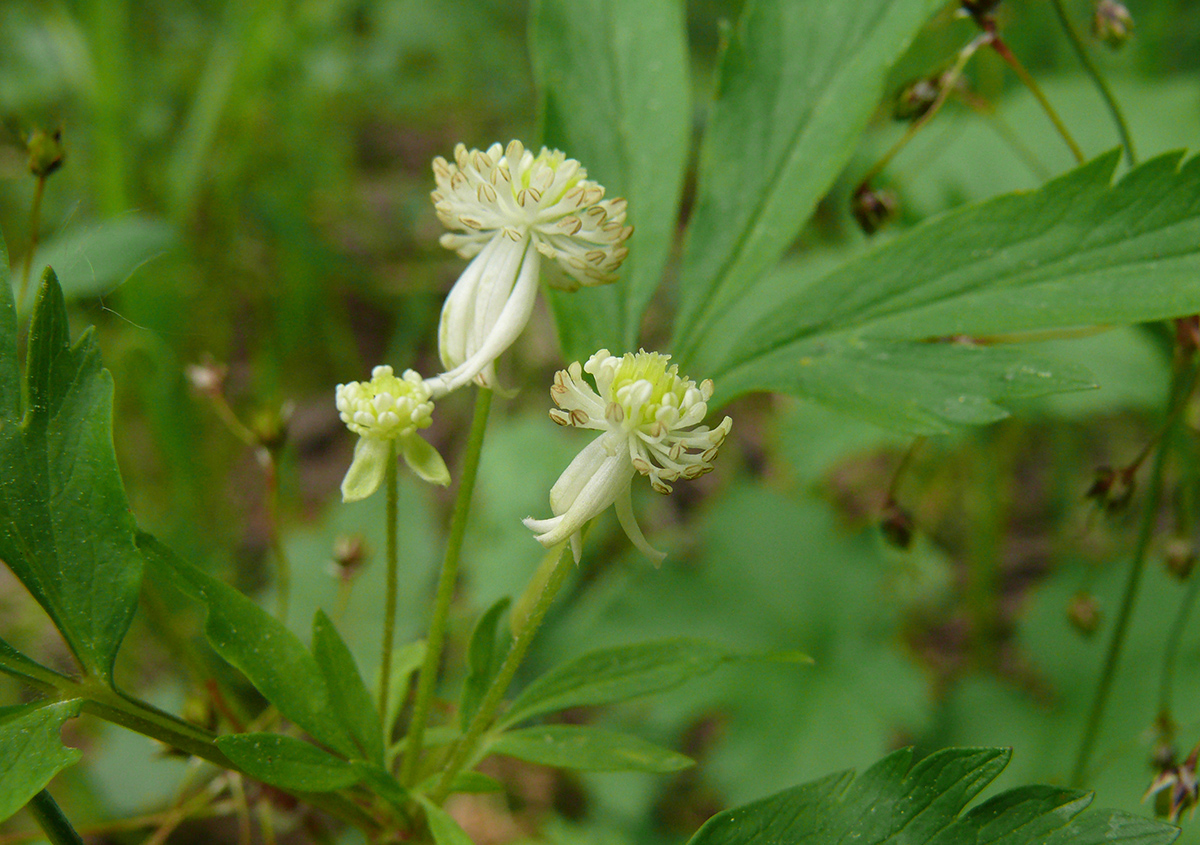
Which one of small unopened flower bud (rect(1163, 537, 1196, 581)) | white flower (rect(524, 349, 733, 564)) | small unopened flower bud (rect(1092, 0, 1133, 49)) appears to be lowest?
small unopened flower bud (rect(1163, 537, 1196, 581))

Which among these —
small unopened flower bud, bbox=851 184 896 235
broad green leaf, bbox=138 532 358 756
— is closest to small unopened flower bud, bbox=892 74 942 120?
small unopened flower bud, bbox=851 184 896 235

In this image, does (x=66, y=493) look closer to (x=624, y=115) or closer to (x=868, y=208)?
(x=624, y=115)

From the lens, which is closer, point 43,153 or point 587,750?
point 587,750


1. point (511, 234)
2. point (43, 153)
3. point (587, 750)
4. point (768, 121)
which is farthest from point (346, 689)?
point (768, 121)

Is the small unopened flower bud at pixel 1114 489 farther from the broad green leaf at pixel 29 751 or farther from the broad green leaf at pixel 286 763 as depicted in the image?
the broad green leaf at pixel 29 751

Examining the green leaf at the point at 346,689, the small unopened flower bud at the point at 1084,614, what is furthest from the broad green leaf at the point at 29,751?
the small unopened flower bud at the point at 1084,614

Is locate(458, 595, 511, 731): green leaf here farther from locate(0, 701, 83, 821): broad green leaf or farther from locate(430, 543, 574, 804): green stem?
locate(0, 701, 83, 821): broad green leaf

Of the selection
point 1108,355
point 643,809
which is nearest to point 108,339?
point 643,809
